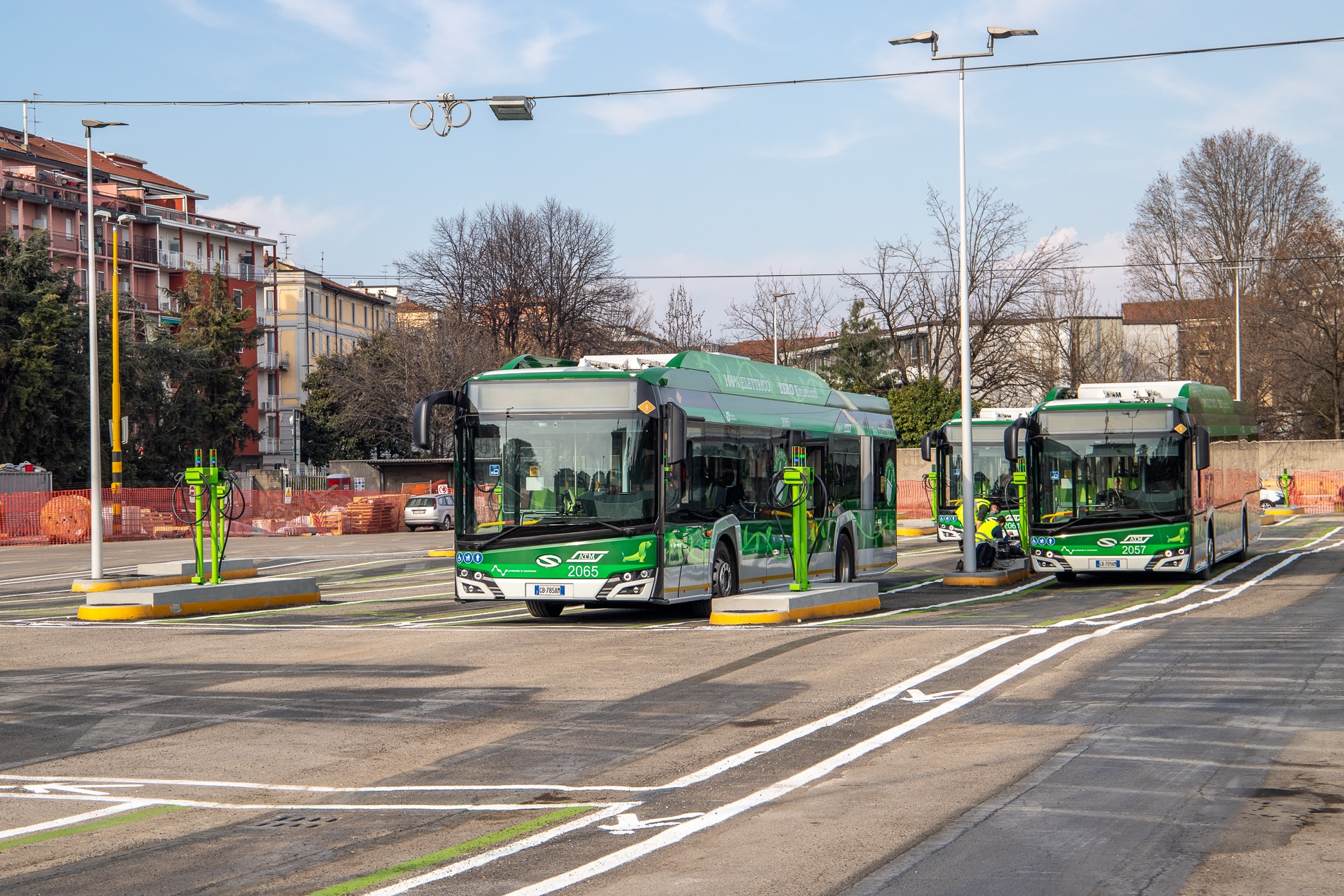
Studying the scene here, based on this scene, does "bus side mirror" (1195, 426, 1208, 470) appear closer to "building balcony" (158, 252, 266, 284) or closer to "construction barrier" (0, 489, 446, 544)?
"construction barrier" (0, 489, 446, 544)

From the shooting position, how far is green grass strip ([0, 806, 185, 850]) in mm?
7137

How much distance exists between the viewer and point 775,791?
8.04m

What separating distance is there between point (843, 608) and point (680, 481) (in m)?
3.04

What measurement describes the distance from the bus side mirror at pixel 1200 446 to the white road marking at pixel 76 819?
1922cm

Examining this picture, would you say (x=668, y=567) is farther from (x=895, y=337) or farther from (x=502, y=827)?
(x=895, y=337)

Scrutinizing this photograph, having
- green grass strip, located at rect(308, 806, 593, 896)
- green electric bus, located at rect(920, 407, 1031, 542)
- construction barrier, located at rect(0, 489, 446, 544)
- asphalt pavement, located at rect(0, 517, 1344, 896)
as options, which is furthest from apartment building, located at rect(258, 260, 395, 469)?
green grass strip, located at rect(308, 806, 593, 896)

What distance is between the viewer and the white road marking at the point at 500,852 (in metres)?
6.14

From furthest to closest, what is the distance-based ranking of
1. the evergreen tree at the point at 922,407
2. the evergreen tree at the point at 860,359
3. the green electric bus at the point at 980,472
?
the evergreen tree at the point at 860,359 → the evergreen tree at the point at 922,407 → the green electric bus at the point at 980,472

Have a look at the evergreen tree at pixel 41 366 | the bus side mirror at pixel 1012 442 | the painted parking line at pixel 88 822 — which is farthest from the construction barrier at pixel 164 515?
the painted parking line at pixel 88 822

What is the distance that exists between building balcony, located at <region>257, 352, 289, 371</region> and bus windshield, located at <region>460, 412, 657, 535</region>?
88.9 m

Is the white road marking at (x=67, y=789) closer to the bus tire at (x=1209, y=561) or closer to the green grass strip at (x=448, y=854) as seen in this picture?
the green grass strip at (x=448, y=854)

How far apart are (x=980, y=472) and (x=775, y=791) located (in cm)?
3095

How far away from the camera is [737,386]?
20.1 meters

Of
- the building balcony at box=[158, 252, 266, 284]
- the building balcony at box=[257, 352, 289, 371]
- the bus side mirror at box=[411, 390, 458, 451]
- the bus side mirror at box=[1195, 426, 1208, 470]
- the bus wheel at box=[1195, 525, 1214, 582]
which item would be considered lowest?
the bus wheel at box=[1195, 525, 1214, 582]
